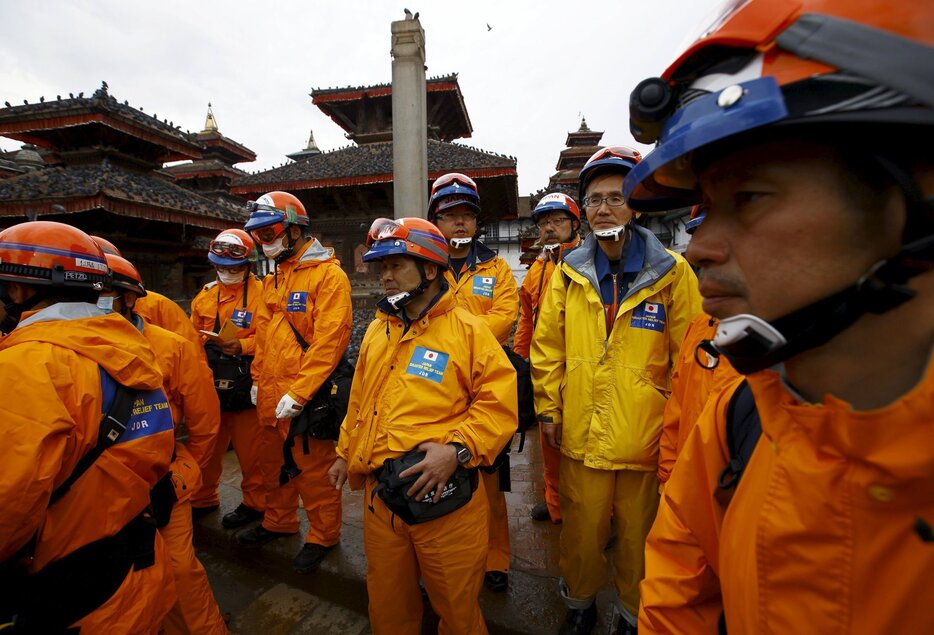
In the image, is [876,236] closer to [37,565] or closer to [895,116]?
[895,116]

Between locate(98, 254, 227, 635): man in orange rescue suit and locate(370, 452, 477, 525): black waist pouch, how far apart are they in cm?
127

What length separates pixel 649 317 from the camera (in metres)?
2.44

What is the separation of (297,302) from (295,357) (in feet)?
1.54

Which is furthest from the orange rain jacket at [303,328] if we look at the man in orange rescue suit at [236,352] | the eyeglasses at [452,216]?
the eyeglasses at [452,216]

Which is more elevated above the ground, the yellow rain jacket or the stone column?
the stone column

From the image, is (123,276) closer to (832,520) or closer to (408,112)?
(832,520)

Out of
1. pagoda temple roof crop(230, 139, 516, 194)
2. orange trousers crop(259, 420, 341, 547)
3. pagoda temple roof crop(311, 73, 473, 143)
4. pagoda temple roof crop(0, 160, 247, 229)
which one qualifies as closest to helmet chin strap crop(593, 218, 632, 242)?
orange trousers crop(259, 420, 341, 547)

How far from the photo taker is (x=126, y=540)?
1.95 m

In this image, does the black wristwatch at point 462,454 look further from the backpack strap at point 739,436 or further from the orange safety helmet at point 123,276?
the orange safety helmet at point 123,276

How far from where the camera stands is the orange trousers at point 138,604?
1.80 metres

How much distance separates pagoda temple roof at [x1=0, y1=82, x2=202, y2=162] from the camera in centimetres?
891

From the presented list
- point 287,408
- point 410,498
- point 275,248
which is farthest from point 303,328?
point 410,498

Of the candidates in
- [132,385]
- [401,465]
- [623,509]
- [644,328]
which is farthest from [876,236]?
[132,385]

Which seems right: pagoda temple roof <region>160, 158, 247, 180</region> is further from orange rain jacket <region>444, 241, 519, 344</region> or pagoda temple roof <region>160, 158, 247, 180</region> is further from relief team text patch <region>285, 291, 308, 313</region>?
orange rain jacket <region>444, 241, 519, 344</region>
